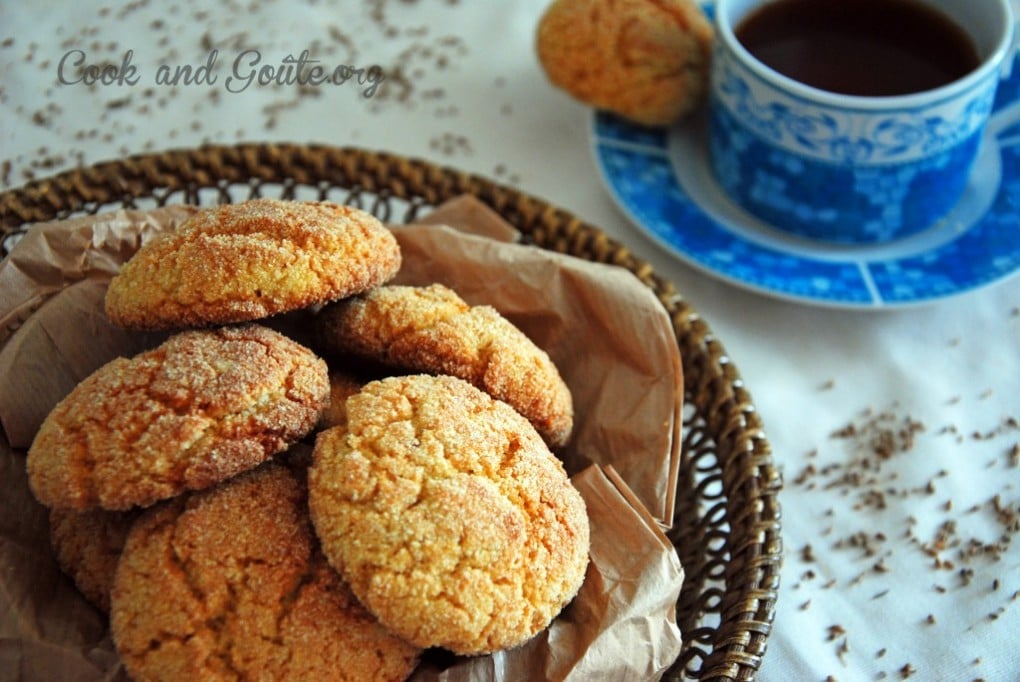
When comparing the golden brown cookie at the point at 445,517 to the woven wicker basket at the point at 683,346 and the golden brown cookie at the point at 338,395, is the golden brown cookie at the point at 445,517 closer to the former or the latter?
the golden brown cookie at the point at 338,395

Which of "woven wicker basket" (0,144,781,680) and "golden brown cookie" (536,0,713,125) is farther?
"golden brown cookie" (536,0,713,125)

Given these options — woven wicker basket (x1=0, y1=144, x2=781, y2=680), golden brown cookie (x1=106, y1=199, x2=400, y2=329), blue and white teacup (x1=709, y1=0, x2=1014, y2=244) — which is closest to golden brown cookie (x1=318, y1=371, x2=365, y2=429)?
golden brown cookie (x1=106, y1=199, x2=400, y2=329)

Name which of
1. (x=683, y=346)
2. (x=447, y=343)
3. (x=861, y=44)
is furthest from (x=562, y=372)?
(x=861, y=44)

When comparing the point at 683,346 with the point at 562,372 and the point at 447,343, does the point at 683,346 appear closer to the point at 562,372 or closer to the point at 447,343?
the point at 562,372

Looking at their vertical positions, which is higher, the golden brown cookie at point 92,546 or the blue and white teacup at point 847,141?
the blue and white teacup at point 847,141

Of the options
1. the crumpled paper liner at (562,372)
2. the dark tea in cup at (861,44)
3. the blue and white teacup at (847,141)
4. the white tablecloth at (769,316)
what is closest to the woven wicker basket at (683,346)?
the crumpled paper liner at (562,372)

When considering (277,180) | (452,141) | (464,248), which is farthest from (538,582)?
(452,141)

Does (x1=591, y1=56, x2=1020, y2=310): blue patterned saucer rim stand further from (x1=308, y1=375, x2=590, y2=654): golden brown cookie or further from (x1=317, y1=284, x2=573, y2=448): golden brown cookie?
(x1=308, y1=375, x2=590, y2=654): golden brown cookie
